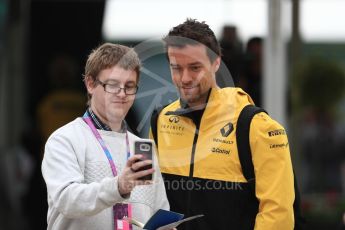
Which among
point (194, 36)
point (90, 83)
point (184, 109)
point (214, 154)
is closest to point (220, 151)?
point (214, 154)

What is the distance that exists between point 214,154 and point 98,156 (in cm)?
49

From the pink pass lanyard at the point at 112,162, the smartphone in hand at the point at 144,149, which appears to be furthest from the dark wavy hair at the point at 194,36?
the smartphone in hand at the point at 144,149

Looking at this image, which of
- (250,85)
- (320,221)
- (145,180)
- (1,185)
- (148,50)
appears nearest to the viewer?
(145,180)

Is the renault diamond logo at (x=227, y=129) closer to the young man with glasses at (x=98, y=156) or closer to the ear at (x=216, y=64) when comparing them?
the ear at (x=216, y=64)

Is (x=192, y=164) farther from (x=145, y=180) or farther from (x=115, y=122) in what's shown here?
(x=145, y=180)

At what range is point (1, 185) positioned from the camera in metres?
7.77

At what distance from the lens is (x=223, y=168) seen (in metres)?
3.22

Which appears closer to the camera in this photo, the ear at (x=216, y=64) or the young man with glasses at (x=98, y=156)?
the young man with glasses at (x=98, y=156)

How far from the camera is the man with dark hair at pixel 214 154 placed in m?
3.17

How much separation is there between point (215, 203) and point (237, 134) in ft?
0.86

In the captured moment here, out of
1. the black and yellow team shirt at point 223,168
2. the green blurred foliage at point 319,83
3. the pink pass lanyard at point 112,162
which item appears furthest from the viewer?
the green blurred foliage at point 319,83

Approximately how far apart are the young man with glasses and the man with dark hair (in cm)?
23

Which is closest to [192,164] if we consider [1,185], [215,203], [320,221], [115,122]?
[215,203]

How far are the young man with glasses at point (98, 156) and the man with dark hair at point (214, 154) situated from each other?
8.9 inches
